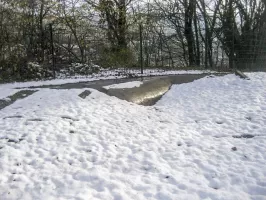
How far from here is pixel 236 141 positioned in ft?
17.1

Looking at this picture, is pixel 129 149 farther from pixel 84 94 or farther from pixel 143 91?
pixel 143 91

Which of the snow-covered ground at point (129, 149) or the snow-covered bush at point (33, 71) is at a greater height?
the snow-covered bush at point (33, 71)

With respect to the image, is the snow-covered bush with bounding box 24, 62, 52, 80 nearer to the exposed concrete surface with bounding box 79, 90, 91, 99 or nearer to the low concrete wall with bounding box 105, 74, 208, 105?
the exposed concrete surface with bounding box 79, 90, 91, 99

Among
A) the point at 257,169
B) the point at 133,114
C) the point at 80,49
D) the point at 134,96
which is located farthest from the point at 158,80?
the point at 257,169

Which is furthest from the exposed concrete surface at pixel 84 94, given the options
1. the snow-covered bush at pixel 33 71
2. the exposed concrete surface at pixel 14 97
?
the snow-covered bush at pixel 33 71

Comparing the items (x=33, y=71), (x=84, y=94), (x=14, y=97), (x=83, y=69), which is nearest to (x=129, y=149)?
(x=84, y=94)

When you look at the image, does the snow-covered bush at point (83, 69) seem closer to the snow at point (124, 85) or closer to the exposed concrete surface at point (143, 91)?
the exposed concrete surface at point (143, 91)

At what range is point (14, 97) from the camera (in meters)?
7.41

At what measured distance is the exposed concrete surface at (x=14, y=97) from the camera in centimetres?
685

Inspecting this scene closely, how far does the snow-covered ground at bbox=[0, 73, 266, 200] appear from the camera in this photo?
374 centimetres

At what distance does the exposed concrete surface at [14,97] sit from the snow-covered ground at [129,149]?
256 mm


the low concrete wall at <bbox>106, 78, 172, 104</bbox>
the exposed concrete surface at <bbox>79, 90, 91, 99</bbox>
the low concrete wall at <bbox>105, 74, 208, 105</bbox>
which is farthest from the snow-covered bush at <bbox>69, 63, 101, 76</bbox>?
the exposed concrete surface at <bbox>79, 90, 91, 99</bbox>

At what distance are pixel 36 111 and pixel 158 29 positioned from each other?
9.87 meters

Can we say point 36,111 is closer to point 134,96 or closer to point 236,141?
point 134,96
